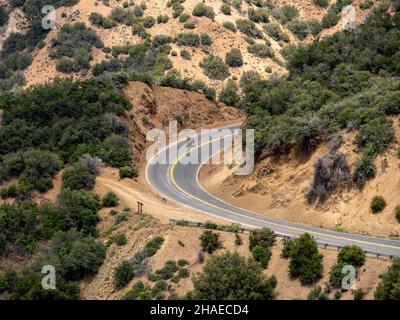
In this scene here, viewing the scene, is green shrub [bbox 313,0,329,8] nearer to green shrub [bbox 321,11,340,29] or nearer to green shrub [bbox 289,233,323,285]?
green shrub [bbox 321,11,340,29]

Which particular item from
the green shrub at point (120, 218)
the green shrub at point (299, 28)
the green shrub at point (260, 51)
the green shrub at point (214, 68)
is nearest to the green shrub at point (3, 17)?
the green shrub at point (214, 68)

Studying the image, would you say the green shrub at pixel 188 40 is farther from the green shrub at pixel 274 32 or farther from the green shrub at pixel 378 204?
the green shrub at pixel 378 204

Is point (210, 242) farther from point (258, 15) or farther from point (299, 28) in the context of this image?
point (299, 28)

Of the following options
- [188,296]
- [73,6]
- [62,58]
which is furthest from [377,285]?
[73,6]

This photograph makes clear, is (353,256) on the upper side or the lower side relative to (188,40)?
lower

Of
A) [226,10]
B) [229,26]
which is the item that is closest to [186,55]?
[229,26]

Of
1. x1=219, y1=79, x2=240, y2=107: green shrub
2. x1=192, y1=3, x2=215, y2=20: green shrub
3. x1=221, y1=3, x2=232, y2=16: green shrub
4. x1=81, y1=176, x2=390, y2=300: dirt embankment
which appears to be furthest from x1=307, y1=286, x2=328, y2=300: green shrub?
x1=221, y1=3, x2=232, y2=16: green shrub

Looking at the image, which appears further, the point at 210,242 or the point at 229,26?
the point at 229,26
